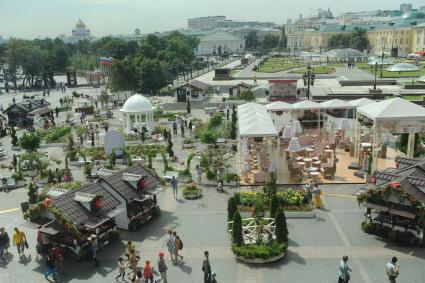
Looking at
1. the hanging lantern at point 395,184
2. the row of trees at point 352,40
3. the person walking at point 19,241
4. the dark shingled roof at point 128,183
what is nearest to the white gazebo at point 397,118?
the hanging lantern at point 395,184

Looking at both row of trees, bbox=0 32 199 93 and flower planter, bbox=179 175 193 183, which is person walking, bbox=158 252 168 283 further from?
row of trees, bbox=0 32 199 93

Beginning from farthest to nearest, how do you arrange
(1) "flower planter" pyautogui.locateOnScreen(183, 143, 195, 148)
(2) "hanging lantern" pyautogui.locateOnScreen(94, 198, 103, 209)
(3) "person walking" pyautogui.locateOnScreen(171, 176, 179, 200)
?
(1) "flower planter" pyautogui.locateOnScreen(183, 143, 195, 148) < (3) "person walking" pyautogui.locateOnScreen(171, 176, 179, 200) < (2) "hanging lantern" pyautogui.locateOnScreen(94, 198, 103, 209)

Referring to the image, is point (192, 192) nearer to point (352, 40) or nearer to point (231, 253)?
point (231, 253)

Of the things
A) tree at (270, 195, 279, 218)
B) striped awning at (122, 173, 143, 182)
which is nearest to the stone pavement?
tree at (270, 195, 279, 218)

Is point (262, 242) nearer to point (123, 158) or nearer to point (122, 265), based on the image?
point (122, 265)

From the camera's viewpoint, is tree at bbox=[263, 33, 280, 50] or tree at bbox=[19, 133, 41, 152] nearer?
tree at bbox=[19, 133, 41, 152]

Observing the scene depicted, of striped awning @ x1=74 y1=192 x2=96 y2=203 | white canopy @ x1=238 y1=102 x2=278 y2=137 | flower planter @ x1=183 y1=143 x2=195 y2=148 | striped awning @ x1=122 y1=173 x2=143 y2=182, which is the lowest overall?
flower planter @ x1=183 y1=143 x2=195 y2=148

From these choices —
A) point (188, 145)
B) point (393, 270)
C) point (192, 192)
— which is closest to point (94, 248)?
point (192, 192)
